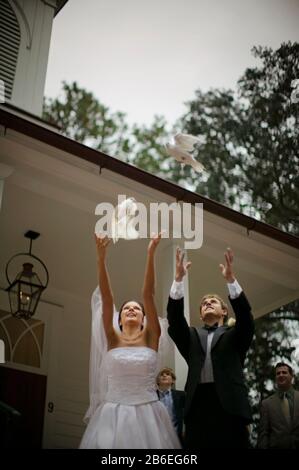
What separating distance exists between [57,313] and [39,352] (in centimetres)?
66

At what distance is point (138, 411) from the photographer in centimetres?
397

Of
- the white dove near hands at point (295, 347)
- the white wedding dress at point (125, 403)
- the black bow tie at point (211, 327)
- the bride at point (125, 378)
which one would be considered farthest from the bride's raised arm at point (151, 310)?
the white dove near hands at point (295, 347)

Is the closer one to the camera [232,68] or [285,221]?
[285,221]

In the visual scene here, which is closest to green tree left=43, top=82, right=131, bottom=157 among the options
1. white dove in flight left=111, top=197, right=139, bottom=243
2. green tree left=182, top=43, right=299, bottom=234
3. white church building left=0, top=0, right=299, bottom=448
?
green tree left=182, top=43, right=299, bottom=234

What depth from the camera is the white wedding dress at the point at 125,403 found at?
3779 millimetres

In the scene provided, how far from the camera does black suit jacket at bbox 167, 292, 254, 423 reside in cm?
383

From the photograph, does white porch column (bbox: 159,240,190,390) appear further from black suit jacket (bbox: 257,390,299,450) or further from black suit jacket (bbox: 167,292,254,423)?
black suit jacket (bbox: 167,292,254,423)

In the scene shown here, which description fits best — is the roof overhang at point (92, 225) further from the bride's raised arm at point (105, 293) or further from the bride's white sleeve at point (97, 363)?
the bride's white sleeve at point (97, 363)

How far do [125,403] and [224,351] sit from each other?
0.83 meters

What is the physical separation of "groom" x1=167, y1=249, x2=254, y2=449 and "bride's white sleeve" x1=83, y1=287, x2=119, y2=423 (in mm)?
590

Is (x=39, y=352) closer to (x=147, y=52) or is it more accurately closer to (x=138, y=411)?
(x=138, y=411)

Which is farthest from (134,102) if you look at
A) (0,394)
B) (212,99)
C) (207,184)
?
(0,394)

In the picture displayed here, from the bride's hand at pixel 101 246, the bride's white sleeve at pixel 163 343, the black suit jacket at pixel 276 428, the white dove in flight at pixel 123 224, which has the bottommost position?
the black suit jacket at pixel 276 428

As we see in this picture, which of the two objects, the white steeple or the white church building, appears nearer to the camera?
the white church building
